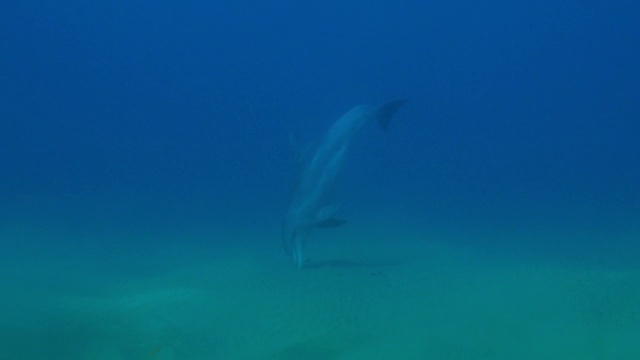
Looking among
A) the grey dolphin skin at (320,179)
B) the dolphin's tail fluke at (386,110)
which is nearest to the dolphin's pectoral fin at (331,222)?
the grey dolphin skin at (320,179)

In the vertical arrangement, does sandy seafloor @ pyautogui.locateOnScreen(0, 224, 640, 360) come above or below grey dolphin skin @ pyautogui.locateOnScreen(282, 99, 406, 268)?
below

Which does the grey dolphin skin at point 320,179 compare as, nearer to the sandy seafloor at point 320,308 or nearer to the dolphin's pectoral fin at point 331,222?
the dolphin's pectoral fin at point 331,222

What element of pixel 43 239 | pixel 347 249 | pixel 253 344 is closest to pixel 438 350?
pixel 253 344

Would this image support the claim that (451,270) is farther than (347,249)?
No

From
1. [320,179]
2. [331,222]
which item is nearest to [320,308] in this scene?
[331,222]

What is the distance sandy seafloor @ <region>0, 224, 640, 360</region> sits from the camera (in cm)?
562

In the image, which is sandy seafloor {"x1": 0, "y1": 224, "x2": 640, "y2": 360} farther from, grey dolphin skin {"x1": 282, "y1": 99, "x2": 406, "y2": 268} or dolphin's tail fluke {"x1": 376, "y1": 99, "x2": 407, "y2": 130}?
dolphin's tail fluke {"x1": 376, "y1": 99, "x2": 407, "y2": 130}

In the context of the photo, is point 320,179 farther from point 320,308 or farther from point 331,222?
point 320,308

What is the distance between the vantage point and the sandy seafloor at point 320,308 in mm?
5617

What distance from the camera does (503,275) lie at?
8430 millimetres

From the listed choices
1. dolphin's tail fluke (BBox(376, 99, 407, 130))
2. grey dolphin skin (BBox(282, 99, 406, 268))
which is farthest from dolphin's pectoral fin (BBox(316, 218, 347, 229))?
dolphin's tail fluke (BBox(376, 99, 407, 130))

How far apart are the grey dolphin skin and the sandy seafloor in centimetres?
68

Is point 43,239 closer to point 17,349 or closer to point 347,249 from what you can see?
point 347,249

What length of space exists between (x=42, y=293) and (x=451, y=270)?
5.82 metres
